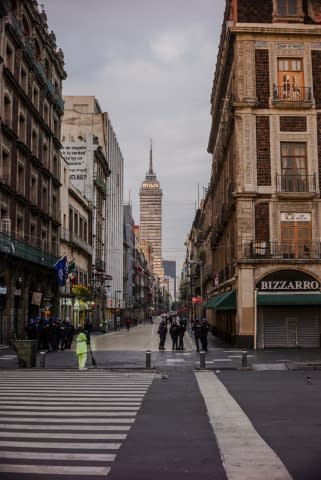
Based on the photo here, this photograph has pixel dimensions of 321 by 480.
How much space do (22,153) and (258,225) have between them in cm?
1679

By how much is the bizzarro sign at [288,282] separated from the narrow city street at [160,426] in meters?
13.9

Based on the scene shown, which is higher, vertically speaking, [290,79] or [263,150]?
[290,79]

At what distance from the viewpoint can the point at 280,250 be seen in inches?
1355

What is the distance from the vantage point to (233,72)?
3794cm

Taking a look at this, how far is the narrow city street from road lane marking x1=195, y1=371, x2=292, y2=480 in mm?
13

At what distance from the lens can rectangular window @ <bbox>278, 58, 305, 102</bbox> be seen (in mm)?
35812

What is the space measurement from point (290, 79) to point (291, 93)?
3.01 feet

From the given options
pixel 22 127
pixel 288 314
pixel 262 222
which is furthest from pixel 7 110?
pixel 288 314

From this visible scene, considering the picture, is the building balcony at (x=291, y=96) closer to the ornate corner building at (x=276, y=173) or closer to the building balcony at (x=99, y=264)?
the ornate corner building at (x=276, y=173)

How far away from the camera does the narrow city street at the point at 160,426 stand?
299 inches

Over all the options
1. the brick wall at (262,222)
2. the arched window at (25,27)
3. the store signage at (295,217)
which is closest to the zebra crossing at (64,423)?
the brick wall at (262,222)

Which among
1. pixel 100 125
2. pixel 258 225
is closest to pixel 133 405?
pixel 258 225

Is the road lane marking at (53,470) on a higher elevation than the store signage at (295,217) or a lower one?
lower

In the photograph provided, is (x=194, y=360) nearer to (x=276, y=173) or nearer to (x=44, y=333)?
(x=44, y=333)
